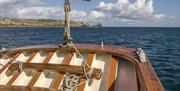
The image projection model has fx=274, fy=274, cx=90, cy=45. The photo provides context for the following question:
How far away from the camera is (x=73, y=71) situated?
554cm

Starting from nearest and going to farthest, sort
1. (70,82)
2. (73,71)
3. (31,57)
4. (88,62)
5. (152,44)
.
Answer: (70,82) < (73,71) < (88,62) < (31,57) < (152,44)

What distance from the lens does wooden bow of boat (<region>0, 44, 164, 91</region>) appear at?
523 cm

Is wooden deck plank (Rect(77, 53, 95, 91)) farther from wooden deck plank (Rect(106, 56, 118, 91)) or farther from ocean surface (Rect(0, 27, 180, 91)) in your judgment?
ocean surface (Rect(0, 27, 180, 91))

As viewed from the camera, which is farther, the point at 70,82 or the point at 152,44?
the point at 152,44

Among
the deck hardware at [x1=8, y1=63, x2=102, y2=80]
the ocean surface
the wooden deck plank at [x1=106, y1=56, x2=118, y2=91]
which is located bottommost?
the ocean surface

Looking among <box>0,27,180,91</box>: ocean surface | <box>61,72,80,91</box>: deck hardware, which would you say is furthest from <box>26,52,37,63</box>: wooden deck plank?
<box>0,27,180,91</box>: ocean surface

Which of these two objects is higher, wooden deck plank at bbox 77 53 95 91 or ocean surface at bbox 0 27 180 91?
wooden deck plank at bbox 77 53 95 91

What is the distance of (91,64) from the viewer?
6.21m

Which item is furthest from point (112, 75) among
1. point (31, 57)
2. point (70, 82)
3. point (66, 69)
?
point (31, 57)

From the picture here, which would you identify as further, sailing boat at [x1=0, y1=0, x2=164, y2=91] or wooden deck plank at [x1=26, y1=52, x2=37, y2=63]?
wooden deck plank at [x1=26, y1=52, x2=37, y2=63]

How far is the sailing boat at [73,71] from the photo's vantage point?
5129 millimetres

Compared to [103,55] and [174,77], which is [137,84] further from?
[174,77]

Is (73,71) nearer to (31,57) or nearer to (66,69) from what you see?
(66,69)

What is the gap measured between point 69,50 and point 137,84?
199cm
